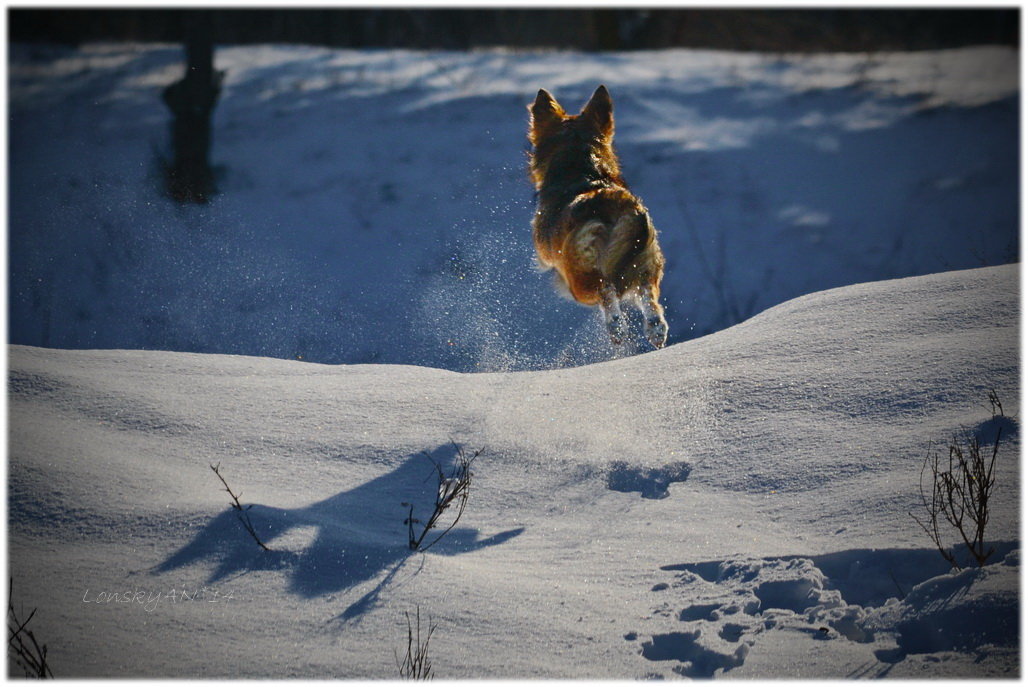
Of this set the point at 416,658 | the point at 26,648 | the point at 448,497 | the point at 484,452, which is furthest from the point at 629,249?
the point at 26,648

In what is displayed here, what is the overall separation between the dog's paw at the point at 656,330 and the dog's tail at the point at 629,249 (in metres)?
0.29

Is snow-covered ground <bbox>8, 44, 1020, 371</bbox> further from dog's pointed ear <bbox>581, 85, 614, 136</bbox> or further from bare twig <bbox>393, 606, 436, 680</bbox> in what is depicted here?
bare twig <bbox>393, 606, 436, 680</bbox>

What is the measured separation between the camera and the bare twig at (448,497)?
2.86m

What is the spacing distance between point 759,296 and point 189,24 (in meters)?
8.48

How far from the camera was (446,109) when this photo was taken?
11.2m

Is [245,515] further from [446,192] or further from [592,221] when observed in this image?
[446,192]

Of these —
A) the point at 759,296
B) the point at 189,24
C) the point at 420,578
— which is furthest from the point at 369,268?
the point at 420,578

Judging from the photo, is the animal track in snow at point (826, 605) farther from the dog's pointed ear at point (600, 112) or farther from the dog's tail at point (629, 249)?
the dog's pointed ear at point (600, 112)

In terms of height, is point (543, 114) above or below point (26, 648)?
above

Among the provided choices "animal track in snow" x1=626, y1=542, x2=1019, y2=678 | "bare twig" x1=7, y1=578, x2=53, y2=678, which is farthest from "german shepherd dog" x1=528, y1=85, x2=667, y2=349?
"bare twig" x1=7, y1=578, x2=53, y2=678

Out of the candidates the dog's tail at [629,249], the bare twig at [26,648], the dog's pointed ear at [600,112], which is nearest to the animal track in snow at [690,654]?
the bare twig at [26,648]

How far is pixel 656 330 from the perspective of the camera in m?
5.11

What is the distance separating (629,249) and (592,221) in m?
0.29

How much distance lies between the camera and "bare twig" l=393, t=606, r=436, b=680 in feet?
7.25
